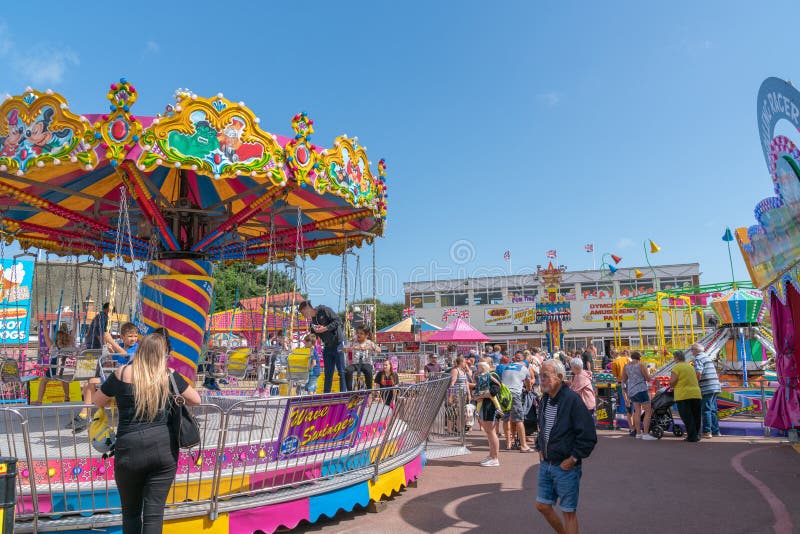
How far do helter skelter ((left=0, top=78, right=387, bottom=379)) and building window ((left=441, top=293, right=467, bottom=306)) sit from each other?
37.7 metres

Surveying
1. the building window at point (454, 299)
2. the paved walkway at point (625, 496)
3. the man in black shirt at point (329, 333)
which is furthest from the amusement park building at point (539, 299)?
the man in black shirt at point (329, 333)

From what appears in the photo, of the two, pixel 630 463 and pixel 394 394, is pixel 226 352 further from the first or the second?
pixel 630 463

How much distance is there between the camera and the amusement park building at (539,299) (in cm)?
4203

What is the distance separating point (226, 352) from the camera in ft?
32.7

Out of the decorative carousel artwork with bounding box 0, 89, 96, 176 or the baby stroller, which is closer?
the decorative carousel artwork with bounding box 0, 89, 96, 176

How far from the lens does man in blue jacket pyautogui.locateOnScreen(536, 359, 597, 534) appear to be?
3.90 m

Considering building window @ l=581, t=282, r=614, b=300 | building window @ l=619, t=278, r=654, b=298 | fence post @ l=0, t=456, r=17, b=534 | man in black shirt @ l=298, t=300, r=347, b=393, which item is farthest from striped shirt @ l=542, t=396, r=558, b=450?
building window @ l=581, t=282, r=614, b=300

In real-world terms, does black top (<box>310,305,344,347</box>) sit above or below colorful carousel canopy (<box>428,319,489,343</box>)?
below

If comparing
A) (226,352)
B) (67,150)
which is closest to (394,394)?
(67,150)

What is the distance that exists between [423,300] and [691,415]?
4209 cm

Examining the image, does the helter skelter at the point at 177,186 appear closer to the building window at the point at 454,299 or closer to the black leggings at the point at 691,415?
the black leggings at the point at 691,415

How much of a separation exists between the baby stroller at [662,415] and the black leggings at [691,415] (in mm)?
430

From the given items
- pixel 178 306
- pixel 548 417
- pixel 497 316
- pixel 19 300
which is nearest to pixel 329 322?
pixel 178 306

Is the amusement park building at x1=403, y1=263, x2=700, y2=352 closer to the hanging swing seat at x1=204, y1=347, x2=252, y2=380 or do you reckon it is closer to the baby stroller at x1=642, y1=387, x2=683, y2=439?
the baby stroller at x1=642, y1=387, x2=683, y2=439
